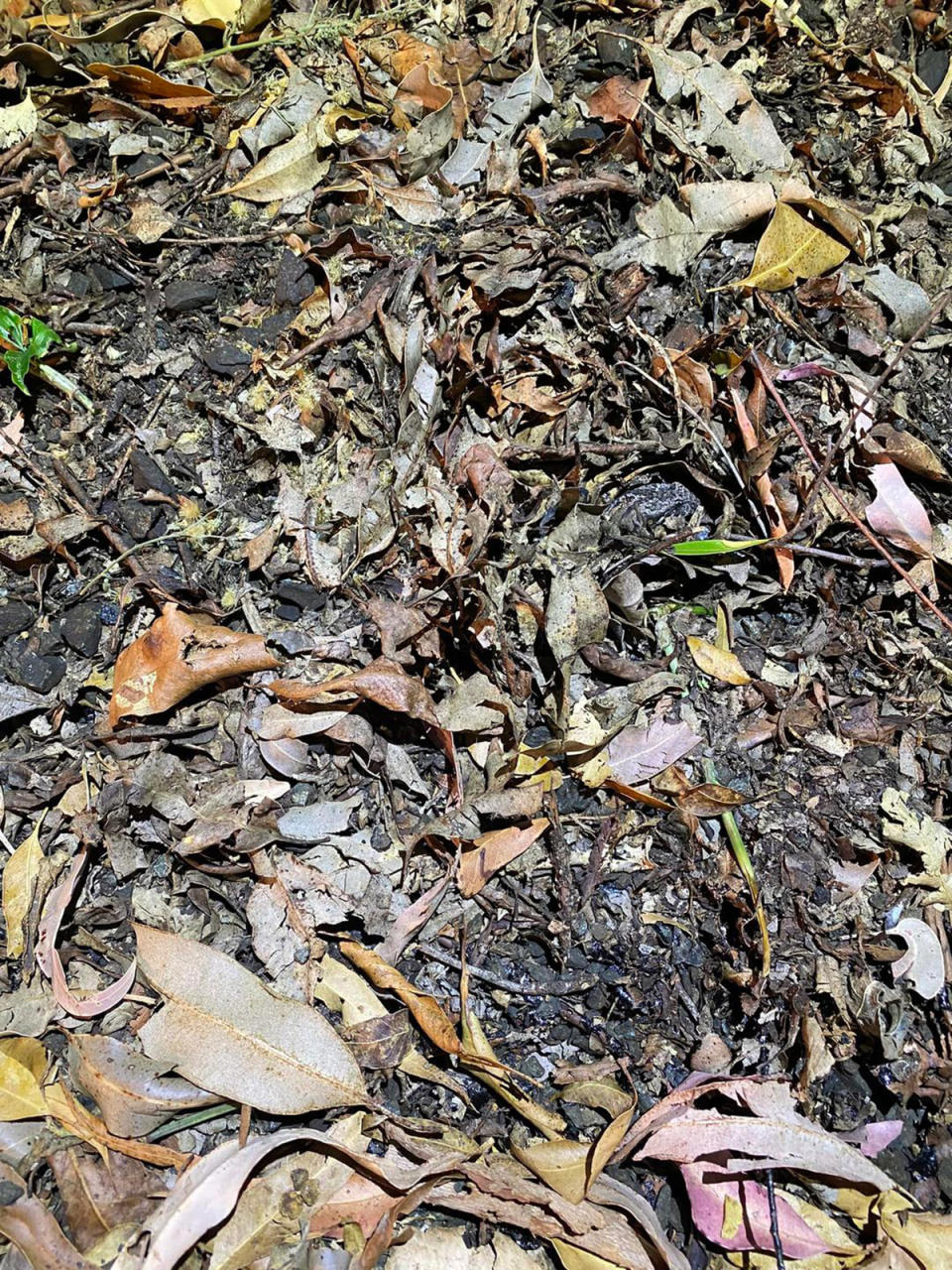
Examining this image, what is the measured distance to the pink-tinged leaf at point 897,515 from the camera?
196 cm

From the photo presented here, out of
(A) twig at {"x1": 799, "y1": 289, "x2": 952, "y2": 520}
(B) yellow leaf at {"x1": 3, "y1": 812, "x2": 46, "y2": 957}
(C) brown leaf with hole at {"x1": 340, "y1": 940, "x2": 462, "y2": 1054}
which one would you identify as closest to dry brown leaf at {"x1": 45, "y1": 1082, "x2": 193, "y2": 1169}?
(B) yellow leaf at {"x1": 3, "y1": 812, "x2": 46, "y2": 957}

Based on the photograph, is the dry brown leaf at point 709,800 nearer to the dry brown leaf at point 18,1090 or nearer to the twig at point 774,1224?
the twig at point 774,1224

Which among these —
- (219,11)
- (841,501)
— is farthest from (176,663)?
(219,11)

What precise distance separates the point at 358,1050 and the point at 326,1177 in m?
0.20

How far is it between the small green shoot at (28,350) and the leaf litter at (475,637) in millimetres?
16

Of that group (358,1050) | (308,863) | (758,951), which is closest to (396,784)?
(308,863)

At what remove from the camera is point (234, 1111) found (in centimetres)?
159

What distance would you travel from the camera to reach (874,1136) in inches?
62.9

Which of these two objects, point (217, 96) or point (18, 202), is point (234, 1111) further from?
point (217, 96)

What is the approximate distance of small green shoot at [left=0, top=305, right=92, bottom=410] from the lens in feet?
6.57

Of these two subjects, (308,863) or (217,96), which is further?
(217,96)

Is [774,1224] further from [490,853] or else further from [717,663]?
[717,663]

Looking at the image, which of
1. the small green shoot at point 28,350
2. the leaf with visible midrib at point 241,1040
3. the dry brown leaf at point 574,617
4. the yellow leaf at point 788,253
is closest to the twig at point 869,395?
the yellow leaf at point 788,253

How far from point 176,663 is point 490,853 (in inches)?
27.6
